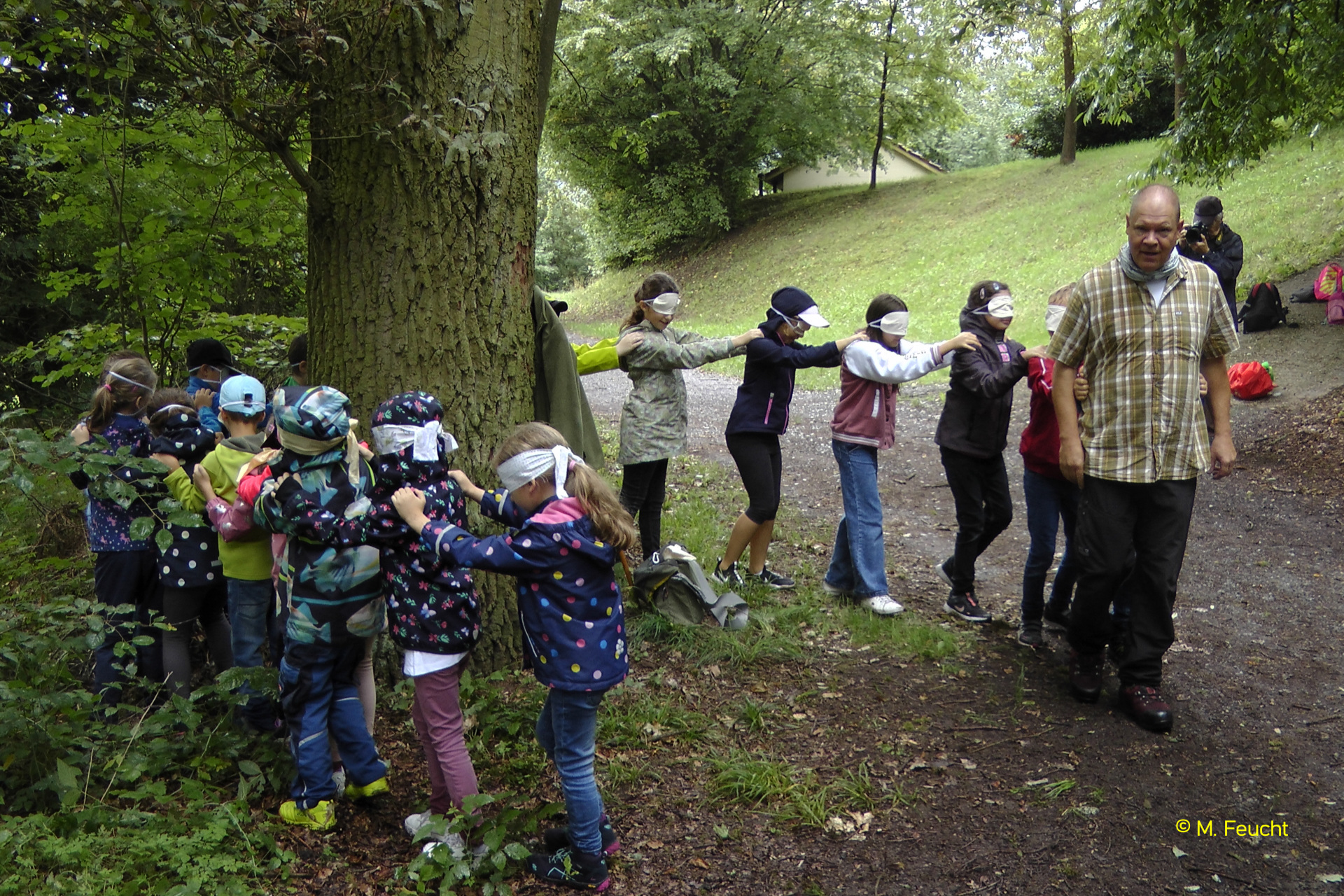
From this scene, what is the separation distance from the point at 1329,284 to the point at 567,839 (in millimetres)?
12029

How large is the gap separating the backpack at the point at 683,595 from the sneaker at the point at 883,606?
2.57ft

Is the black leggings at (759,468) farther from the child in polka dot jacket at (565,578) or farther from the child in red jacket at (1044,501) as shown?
the child in polka dot jacket at (565,578)

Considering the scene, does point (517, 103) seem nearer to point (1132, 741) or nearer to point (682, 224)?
point (1132, 741)

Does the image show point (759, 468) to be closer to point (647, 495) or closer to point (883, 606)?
point (647, 495)

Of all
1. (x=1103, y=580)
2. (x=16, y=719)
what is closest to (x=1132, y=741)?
(x=1103, y=580)

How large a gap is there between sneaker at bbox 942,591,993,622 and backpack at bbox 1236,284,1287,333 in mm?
8876

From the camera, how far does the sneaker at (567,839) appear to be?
129 inches

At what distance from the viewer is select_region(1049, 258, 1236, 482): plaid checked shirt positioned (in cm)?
396

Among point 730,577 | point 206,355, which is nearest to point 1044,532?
point 730,577

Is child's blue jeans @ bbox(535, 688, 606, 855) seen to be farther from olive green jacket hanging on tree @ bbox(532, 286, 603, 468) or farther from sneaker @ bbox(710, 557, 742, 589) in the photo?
sneaker @ bbox(710, 557, 742, 589)

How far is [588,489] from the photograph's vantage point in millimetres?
3043

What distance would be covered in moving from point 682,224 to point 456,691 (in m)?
28.0

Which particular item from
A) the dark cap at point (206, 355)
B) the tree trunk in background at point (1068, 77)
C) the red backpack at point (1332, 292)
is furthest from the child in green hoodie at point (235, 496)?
the tree trunk in background at point (1068, 77)

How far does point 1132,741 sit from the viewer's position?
3.95m
